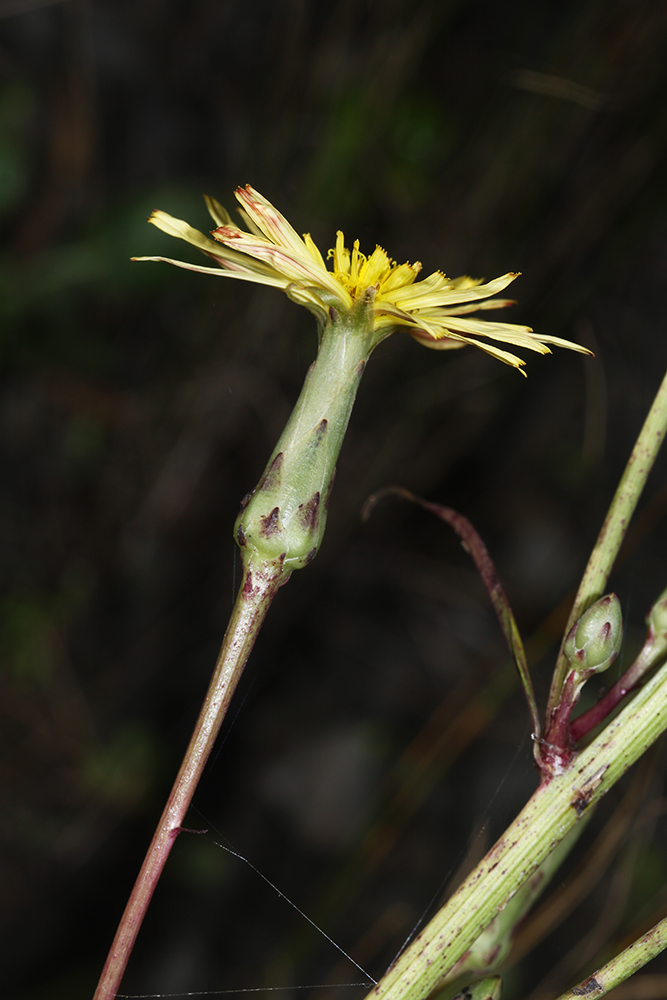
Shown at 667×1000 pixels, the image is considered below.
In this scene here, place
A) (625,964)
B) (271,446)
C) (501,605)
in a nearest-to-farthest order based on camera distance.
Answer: (625,964), (501,605), (271,446)

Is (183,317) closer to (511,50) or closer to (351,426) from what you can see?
(351,426)

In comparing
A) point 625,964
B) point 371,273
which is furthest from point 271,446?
point 625,964

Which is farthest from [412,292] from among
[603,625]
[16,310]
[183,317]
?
[183,317]

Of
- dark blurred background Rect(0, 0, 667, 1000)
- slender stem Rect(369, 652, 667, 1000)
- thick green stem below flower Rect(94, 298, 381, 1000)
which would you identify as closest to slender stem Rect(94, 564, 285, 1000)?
thick green stem below flower Rect(94, 298, 381, 1000)

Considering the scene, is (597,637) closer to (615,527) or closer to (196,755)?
(615,527)

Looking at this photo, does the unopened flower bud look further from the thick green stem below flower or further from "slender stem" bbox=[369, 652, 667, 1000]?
the thick green stem below flower

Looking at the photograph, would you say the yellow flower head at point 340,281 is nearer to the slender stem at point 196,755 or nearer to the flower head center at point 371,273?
the flower head center at point 371,273
